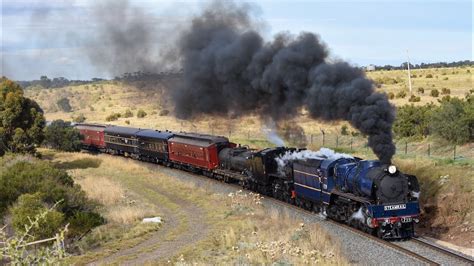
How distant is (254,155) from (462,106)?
17205mm

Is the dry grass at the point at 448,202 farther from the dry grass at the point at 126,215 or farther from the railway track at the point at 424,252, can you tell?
the dry grass at the point at 126,215

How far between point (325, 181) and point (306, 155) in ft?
8.87

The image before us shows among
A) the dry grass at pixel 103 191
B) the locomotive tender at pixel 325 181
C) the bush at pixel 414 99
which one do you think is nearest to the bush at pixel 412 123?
the locomotive tender at pixel 325 181

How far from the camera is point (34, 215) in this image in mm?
17703

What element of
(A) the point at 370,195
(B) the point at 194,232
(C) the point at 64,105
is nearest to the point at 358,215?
(A) the point at 370,195

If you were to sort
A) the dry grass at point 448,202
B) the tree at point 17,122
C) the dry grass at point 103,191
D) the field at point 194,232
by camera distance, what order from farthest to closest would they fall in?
1. the tree at point 17,122
2. the dry grass at point 103,191
3. the dry grass at point 448,202
4. the field at point 194,232

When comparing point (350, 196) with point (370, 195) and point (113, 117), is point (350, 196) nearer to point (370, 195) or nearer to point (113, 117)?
point (370, 195)

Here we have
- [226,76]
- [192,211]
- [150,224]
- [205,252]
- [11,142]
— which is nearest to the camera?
[205,252]

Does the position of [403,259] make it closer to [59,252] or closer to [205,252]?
[205,252]

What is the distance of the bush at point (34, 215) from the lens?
17391 millimetres

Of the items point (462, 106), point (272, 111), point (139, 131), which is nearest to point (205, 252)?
point (272, 111)

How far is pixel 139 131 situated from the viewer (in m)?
47.1

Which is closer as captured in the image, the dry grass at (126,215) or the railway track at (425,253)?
the railway track at (425,253)

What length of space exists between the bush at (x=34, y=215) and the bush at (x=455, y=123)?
79.5 feet
